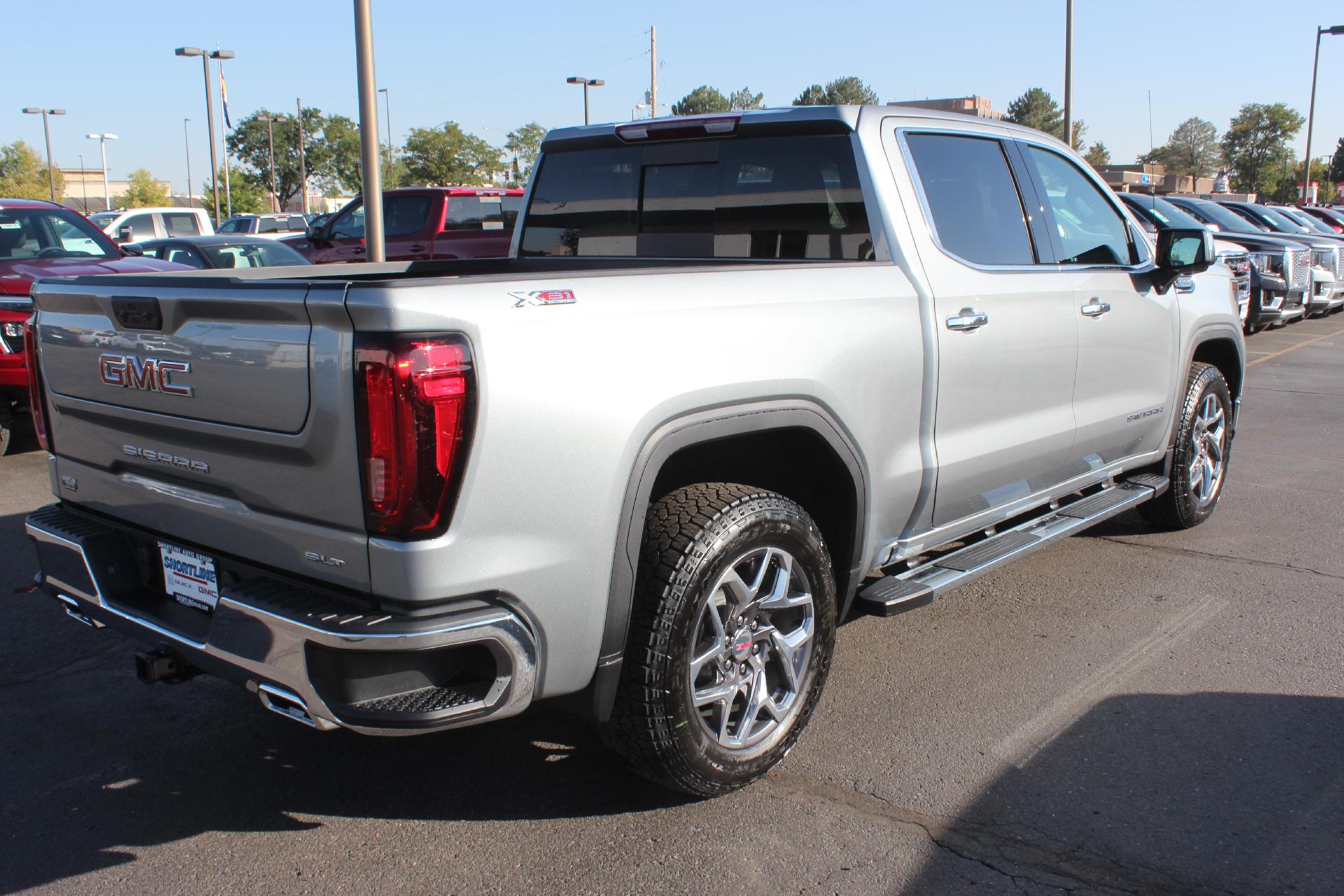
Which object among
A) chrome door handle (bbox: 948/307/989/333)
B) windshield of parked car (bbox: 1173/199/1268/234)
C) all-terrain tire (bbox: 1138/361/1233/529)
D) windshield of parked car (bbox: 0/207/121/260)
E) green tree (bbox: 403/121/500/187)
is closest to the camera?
chrome door handle (bbox: 948/307/989/333)

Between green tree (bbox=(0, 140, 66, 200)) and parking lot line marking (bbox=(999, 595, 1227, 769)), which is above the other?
green tree (bbox=(0, 140, 66, 200))

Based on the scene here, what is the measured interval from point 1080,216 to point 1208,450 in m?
1.81

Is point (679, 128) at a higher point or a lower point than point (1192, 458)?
higher

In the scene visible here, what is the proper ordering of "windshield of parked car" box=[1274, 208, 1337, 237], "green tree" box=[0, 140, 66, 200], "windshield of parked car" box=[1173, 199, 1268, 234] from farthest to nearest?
"green tree" box=[0, 140, 66, 200], "windshield of parked car" box=[1274, 208, 1337, 237], "windshield of parked car" box=[1173, 199, 1268, 234]

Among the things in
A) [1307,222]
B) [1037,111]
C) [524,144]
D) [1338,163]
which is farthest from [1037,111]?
[1307,222]

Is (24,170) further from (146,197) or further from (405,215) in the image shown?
(405,215)

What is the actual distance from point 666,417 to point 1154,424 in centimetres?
331

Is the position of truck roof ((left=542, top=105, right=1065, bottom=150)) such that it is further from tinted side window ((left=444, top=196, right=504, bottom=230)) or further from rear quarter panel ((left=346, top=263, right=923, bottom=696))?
tinted side window ((left=444, top=196, right=504, bottom=230))

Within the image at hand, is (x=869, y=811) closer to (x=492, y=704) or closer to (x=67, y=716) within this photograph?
(x=492, y=704)

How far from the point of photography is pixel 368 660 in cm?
255

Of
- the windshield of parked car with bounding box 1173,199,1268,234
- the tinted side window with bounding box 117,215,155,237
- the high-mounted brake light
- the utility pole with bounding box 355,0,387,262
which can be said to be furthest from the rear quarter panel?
the tinted side window with bounding box 117,215,155,237

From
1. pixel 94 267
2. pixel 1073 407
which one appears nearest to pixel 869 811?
pixel 1073 407

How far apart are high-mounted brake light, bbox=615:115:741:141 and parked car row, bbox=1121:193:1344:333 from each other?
31.7ft

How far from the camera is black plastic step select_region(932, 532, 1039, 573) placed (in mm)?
4074
